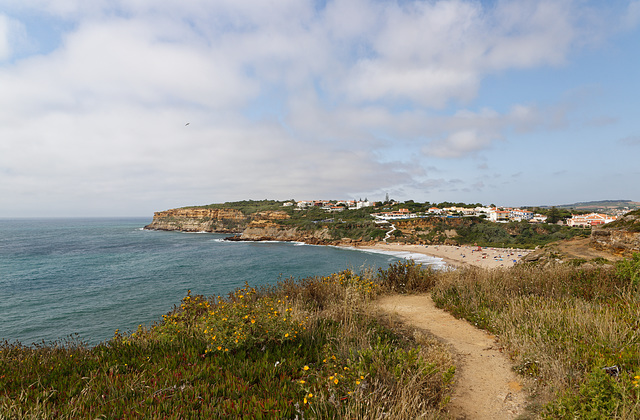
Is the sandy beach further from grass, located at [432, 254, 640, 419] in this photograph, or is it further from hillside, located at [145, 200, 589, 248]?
grass, located at [432, 254, 640, 419]

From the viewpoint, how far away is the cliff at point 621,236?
36.8 feet

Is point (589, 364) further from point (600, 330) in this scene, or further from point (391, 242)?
point (391, 242)

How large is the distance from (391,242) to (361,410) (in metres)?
58.3

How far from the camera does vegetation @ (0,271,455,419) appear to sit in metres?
2.88

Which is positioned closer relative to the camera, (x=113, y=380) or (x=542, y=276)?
(x=113, y=380)

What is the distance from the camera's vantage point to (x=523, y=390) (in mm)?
3750

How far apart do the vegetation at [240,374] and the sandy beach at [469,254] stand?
30.8 metres

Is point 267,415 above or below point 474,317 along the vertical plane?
above

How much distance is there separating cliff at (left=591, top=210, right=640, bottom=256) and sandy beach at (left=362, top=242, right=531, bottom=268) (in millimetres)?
18475

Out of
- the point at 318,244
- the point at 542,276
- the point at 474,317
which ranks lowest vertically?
the point at 318,244

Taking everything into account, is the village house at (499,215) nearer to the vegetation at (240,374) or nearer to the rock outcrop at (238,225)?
the rock outcrop at (238,225)

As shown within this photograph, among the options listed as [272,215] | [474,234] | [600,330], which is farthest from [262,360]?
[272,215]

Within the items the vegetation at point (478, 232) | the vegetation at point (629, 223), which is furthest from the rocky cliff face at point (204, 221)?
the vegetation at point (629, 223)

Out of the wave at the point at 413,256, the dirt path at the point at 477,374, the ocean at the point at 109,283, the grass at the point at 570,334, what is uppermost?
the grass at the point at 570,334
